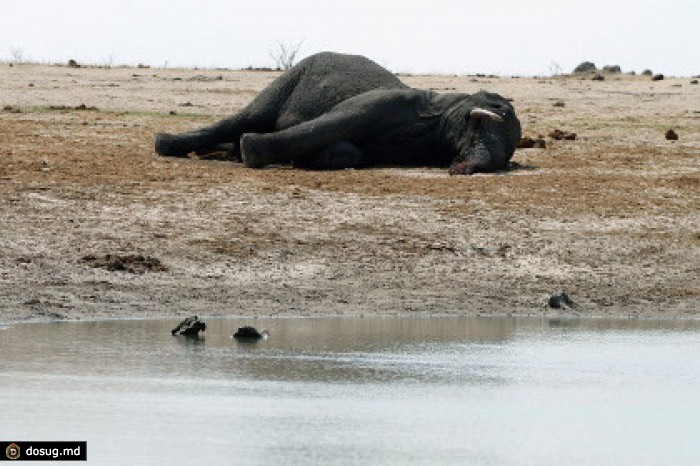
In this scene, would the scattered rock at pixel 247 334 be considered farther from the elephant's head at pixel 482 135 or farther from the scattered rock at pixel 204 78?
the scattered rock at pixel 204 78

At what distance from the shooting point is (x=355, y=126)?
1967cm

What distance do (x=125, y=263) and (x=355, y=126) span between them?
5.99 metres

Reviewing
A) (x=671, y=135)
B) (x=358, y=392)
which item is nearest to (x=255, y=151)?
(x=671, y=135)

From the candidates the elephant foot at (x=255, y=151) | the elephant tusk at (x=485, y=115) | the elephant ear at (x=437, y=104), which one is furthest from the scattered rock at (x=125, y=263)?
the elephant ear at (x=437, y=104)

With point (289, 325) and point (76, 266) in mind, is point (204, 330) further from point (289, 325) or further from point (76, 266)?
point (76, 266)

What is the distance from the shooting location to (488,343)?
1202 cm

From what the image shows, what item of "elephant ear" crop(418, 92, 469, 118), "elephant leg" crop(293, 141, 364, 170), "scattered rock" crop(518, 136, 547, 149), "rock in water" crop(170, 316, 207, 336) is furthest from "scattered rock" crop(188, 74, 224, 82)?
"rock in water" crop(170, 316, 207, 336)

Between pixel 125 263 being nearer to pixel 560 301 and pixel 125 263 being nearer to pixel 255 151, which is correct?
pixel 560 301

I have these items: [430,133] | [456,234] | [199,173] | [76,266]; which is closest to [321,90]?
[430,133]

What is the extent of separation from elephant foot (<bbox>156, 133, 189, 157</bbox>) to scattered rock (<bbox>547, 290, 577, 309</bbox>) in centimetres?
715

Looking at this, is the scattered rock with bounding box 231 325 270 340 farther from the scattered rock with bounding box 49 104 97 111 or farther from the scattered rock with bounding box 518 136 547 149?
the scattered rock with bounding box 49 104 97 111

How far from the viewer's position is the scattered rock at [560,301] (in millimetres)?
14062

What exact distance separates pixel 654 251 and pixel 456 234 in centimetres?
185

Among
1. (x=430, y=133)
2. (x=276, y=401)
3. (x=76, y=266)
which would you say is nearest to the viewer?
(x=276, y=401)
